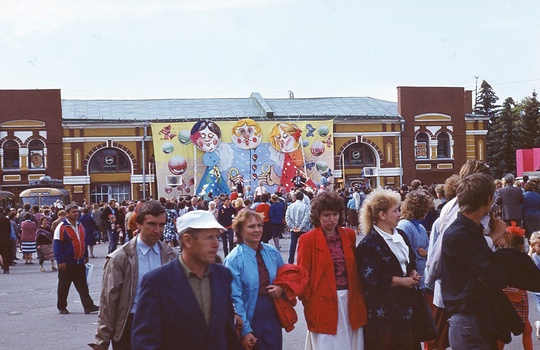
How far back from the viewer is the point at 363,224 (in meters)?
6.83

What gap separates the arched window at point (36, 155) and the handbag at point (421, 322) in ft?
146

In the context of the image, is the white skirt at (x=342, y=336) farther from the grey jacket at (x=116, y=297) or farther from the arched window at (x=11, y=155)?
the arched window at (x=11, y=155)

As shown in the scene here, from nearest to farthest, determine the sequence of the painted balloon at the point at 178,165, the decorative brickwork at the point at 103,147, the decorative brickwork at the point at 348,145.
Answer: the painted balloon at the point at 178,165 < the decorative brickwork at the point at 103,147 < the decorative brickwork at the point at 348,145

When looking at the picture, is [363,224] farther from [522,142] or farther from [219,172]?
[522,142]

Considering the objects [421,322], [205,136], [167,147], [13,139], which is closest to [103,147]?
[167,147]

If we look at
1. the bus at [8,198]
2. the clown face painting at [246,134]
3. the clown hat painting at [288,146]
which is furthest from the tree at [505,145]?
the bus at [8,198]

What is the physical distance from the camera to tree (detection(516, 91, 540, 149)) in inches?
2579

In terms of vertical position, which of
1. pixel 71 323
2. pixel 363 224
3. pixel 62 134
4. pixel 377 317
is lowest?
pixel 71 323

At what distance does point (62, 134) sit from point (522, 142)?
3833 centimetres

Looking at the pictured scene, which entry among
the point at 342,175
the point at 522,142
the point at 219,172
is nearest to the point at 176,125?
the point at 219,172

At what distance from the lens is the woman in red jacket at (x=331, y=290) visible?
661 cm

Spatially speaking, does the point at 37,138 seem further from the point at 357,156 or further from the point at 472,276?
the point at 472,276

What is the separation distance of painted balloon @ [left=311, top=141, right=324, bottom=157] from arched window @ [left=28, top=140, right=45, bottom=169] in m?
16.6

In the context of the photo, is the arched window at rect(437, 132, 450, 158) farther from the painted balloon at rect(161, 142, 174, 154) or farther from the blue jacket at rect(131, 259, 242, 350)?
the blue jacket at rect(131, 259, 242, 350)
